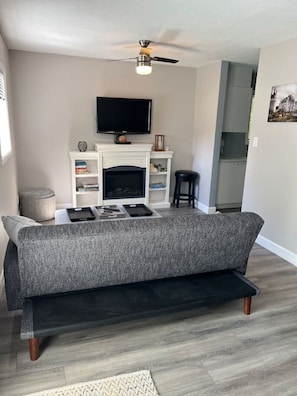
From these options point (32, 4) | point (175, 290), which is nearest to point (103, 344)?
point (175, 290)

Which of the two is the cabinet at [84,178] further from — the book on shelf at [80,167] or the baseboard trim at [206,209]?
the baseboard trim at [206,209]

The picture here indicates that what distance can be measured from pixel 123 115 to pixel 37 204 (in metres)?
2.02

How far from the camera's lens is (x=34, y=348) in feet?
6.12

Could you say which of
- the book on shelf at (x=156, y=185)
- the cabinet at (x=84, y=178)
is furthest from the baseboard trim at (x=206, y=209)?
the cabinet at (x=84, y=178)

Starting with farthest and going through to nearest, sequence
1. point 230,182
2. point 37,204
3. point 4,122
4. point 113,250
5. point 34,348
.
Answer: point 230,182
point 37,204
point 4,122
point 113,250
point 34,348

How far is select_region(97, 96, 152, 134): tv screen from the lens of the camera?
489 centimetres

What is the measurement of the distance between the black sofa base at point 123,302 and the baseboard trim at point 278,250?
133 centimetres

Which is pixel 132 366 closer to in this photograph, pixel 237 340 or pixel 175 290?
pixel 175 290

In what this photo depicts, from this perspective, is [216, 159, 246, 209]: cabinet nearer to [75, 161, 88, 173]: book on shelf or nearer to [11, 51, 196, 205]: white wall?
[11, 51, 196, 205]: white wall

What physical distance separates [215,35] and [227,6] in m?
0.86

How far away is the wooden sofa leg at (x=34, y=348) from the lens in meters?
1.85

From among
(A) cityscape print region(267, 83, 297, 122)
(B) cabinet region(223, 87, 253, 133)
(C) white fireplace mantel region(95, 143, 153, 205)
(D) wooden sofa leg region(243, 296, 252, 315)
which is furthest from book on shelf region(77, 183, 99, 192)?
(D) wooden sofa leg region(243, 296, 252, 315)

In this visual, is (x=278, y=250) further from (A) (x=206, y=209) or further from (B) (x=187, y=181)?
(B) (x=187, y=181)

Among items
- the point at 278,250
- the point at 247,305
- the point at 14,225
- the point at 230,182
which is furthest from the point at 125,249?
the point at 230,182
